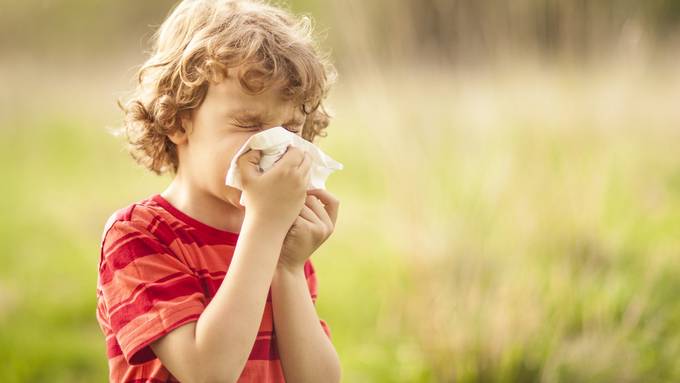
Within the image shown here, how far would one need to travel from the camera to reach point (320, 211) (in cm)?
204

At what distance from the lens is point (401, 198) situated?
4.26m

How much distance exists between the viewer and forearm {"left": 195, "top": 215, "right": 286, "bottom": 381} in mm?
1718

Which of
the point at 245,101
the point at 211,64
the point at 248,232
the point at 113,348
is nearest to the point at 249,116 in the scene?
the point at 245,101

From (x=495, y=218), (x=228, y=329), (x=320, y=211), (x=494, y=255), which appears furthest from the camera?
(x=495, y=218)

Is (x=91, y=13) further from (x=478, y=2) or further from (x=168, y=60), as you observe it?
(x=168, y=60)

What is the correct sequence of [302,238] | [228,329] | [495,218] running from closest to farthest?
[228,329] < [302,238] < [495,218]

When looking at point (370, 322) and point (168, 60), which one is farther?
point (370, 322)

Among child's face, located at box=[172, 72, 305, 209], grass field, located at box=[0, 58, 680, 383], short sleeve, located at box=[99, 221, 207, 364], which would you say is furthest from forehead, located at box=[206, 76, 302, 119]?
grass field, located at box=[0, 58, 680, 383]

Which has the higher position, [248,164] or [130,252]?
[248,164]

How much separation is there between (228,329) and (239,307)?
0.17ft

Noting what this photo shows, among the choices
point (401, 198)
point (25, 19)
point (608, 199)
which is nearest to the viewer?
point (401, 198)

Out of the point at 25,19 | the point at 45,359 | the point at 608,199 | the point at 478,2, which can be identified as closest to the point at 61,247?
the point at 45,359

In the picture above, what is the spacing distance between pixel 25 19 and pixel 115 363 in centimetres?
883

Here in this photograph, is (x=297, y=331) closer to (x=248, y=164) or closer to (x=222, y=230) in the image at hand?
(x=222, y=230)
